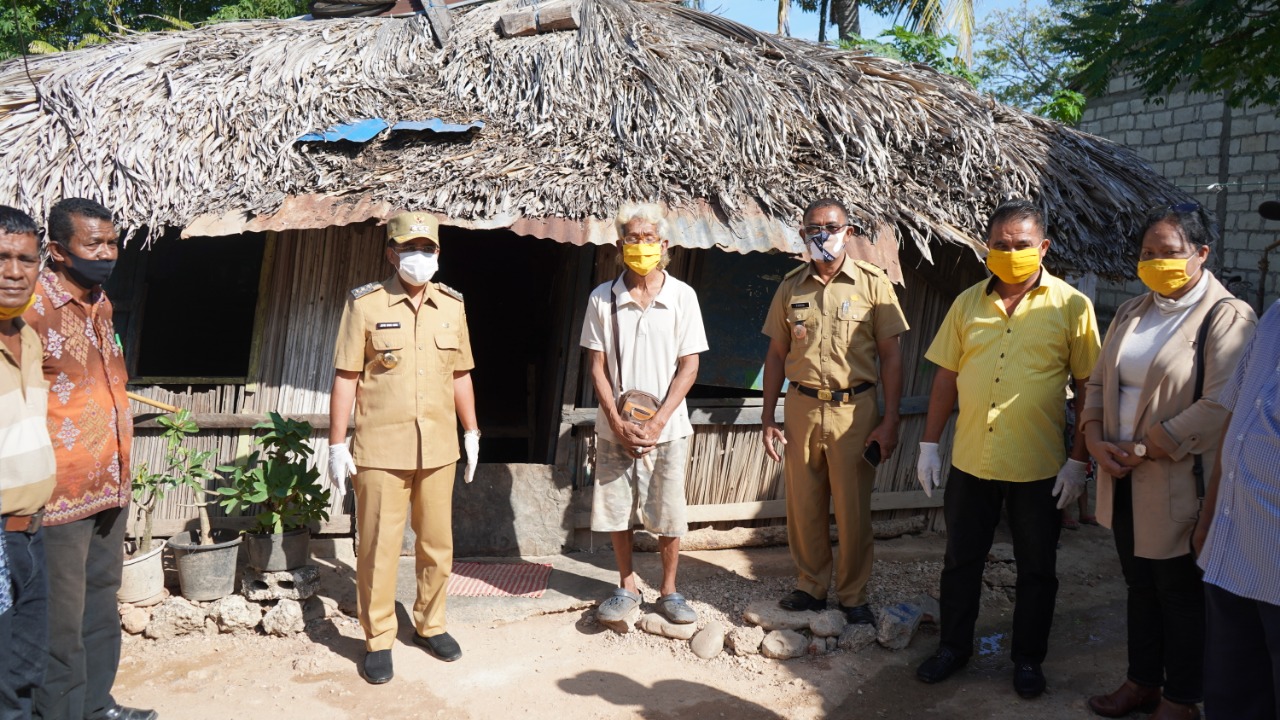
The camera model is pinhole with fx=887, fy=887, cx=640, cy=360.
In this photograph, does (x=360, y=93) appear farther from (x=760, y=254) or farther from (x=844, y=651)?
(x=844, y=651)

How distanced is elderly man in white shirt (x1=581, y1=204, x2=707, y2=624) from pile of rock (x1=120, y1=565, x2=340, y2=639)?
151 centimetres

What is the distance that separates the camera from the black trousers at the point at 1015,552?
362 centimetres

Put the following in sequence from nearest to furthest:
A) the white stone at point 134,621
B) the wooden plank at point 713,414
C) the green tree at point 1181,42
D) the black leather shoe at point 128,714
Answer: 1. the black leather shoe at point 128,714
2. the white stone at point 134,621
3. the wooden plank at point 713,414
4. the green tree at point 1181,42

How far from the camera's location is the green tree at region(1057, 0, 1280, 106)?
261 inches

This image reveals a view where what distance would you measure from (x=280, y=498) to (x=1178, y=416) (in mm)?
3991

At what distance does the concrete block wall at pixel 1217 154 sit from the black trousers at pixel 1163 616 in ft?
25.5

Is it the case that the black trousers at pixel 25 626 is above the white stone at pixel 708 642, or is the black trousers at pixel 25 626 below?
above

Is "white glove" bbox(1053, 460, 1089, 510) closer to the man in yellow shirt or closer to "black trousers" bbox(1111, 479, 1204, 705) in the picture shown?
the man in yellow shirt

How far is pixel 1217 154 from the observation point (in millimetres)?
11219

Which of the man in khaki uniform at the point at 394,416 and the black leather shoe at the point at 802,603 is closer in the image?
the man in khaki uniform at the point at 394,416

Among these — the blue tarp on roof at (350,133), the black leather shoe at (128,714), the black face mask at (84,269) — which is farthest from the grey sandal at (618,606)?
the blue tarp on roof at (350,133)

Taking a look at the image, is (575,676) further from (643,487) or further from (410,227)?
(410,227)

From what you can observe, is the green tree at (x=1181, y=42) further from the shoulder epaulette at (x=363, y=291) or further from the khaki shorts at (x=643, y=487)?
the shoulder epaulette at (x=363, y=291)

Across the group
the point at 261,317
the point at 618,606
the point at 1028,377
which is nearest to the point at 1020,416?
the point at 1028,377
